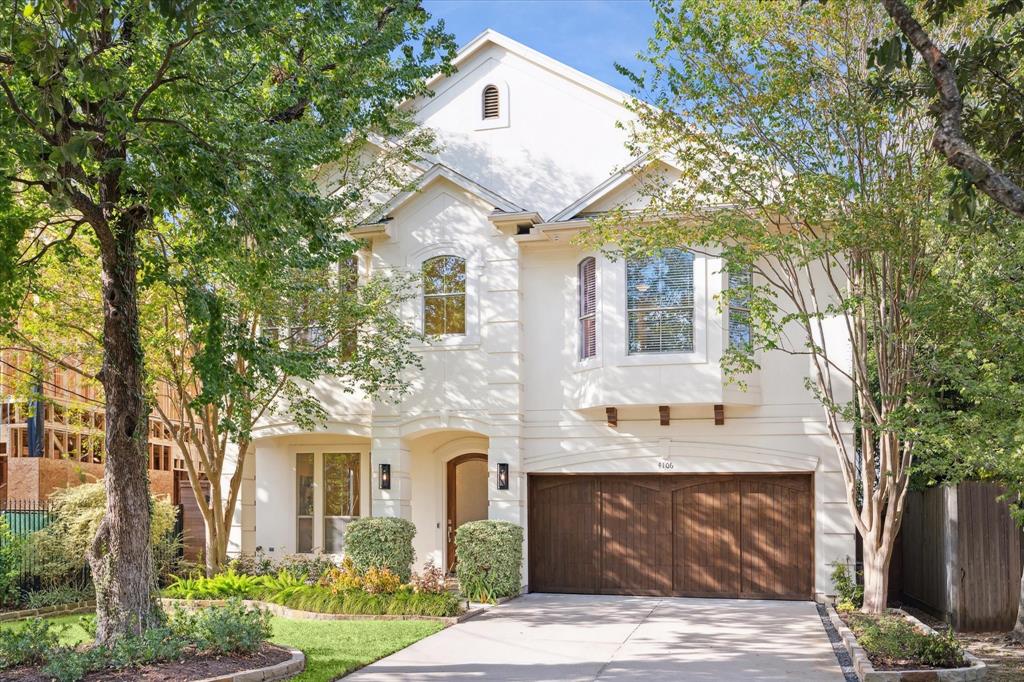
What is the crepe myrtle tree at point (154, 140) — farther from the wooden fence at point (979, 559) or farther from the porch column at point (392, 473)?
the wooden fence at point (979, 559)

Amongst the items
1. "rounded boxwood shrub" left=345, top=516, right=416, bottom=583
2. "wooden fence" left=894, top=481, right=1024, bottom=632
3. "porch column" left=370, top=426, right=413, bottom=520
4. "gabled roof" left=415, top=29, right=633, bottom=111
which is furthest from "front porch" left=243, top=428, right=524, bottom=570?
"wooden fence" left=894, top=481, right=1024, bottom=632

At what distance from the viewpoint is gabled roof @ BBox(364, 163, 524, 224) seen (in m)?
18.9

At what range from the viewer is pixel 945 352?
46.1 ft

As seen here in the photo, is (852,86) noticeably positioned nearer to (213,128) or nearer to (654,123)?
(654,123)

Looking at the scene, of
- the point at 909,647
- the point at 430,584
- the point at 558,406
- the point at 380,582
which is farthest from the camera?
the point at 558,406

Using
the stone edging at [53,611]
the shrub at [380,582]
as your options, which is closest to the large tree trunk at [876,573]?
the shrub at [380,582]

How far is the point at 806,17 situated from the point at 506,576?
9.77 metres

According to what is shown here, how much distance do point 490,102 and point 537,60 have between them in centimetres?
124

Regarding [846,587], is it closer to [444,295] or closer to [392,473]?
[392,473]

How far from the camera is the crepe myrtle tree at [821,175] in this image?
549 inches

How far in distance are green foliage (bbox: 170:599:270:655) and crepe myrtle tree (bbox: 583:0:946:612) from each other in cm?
747

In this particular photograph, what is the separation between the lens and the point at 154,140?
998 centimetres

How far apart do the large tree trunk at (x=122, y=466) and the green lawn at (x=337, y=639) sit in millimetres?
644

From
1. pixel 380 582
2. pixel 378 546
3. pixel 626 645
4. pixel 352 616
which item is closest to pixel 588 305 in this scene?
pixel 378 546
